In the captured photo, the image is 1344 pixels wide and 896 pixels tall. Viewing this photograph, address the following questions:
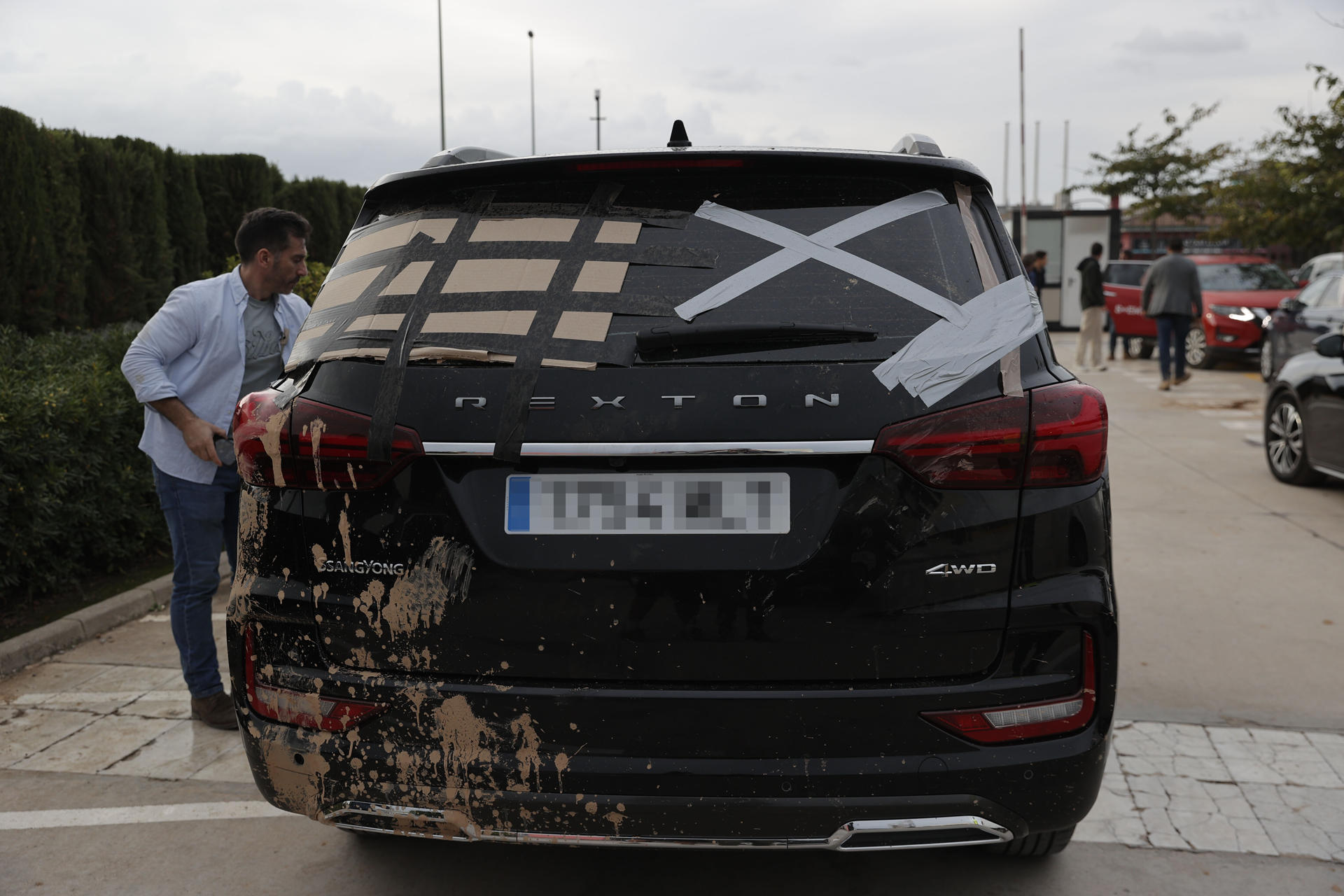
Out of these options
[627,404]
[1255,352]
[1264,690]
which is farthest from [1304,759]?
[1255,352]

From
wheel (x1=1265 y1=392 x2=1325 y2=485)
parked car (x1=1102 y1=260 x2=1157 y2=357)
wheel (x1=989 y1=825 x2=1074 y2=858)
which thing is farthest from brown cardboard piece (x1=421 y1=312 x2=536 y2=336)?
parked car (x1=1102 y1=260 x2=1157 y2=357)

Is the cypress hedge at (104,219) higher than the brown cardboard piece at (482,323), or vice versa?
the cypress hedge at (104,219)

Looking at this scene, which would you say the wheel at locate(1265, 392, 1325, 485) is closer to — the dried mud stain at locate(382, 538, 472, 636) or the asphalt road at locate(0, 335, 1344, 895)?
the asphalt road at locate(0, 335, 1344, 895)

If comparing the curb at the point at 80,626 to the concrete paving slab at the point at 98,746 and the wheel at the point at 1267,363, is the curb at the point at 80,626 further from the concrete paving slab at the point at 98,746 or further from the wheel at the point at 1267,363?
the wheel at the point at 1267,363

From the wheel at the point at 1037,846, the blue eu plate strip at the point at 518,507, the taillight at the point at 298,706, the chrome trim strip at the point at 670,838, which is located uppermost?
the blue eu plate strip at the point at 518,507

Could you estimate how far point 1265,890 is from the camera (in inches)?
114

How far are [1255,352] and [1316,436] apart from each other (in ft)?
34.9

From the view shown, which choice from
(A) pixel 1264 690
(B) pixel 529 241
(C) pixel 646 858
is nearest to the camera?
(B) pixel 529 241

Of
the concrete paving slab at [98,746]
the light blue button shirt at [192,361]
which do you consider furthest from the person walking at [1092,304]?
the concrete paving slab at [98,746]

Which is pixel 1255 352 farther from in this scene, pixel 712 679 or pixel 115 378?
pixel 712 679

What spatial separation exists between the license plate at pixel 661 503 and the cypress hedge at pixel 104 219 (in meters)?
8.03

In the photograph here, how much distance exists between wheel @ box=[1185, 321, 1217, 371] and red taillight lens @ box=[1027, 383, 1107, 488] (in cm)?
1779

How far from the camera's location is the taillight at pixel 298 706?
2.29 meters

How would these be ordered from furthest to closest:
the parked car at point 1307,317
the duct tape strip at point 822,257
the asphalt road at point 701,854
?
1. the parked car at point 1307,317
2. the asphalt road at point 701,854
3. the duct tape strip at point 822,257
